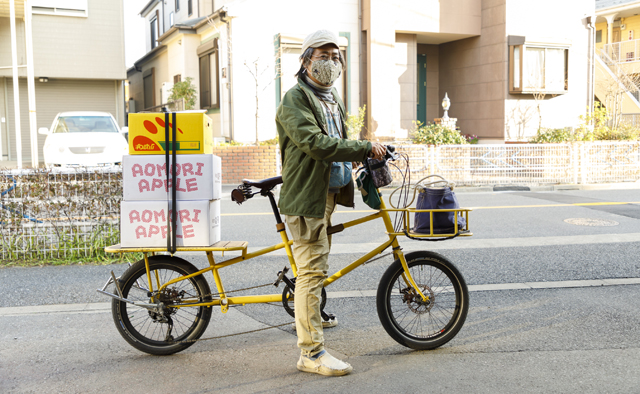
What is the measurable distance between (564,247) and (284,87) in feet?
42.3

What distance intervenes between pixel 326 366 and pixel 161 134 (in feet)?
6.22

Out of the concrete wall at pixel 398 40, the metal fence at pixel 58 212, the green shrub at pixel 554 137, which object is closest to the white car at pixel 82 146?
the metal fence at pixel 58 212

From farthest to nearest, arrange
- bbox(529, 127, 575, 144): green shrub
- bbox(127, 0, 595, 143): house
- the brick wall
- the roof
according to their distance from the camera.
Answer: the roof, bbox(127, 0, 595, 143): house, bbox(529, 127, 575, 144): green shrub, the brick wall

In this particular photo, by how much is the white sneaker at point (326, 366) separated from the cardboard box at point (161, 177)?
4.22 ft

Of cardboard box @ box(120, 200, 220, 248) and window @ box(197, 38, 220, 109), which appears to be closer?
cardboard box @ box(120, 200, 220, 248)

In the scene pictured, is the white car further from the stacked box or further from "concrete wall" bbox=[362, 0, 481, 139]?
the stacked box

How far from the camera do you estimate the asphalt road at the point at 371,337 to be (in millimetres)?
3828

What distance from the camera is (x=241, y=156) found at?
16.5 metres

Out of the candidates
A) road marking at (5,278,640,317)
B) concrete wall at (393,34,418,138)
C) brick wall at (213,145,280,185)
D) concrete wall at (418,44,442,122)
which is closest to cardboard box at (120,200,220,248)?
road marking at (5,278,640,317)

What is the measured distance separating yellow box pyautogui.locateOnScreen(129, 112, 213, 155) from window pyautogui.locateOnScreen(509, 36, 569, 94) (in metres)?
18.8

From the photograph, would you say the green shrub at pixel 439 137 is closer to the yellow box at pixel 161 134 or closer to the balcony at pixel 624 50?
the yellow box at pixel 161 134

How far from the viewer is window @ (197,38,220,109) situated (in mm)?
20422

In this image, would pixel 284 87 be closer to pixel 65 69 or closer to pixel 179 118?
pixel 65 69

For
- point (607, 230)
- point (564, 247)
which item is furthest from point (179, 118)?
point (607, 230)
